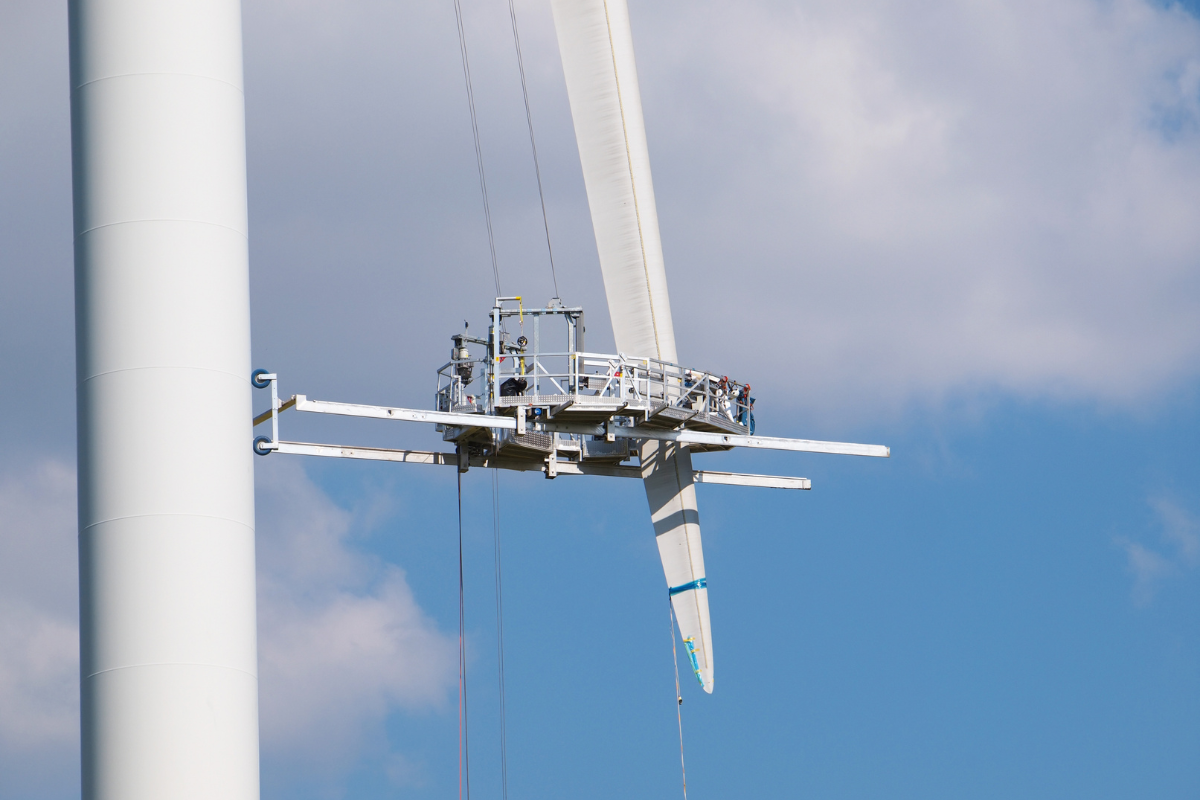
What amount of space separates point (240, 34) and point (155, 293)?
565 cm

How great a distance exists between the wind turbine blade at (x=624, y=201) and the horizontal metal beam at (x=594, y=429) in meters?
3.99

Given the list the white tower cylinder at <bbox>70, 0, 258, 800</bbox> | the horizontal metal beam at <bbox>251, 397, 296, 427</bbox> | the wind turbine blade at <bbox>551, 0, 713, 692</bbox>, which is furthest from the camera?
the wind turbine blade at <bbox>551, 0, 713, 692</bbox>

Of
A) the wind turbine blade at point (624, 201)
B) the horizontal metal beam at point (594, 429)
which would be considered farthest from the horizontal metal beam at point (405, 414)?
the wind turbine blade at point (624, 201)

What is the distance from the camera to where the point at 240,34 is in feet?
107

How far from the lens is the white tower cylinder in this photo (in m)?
28.5

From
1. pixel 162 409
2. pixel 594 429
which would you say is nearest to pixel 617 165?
pixel 594 429

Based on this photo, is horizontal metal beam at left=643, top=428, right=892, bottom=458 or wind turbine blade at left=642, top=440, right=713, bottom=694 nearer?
horizontal metal beam at left=643, top=428, right=892, bottom=458

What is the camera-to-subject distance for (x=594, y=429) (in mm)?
53312

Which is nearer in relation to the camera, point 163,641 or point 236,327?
point 163,641

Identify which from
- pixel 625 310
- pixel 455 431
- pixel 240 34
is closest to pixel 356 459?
pixel 455 431

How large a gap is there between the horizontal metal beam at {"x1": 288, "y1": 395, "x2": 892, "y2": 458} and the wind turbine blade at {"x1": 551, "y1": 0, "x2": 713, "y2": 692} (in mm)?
3988

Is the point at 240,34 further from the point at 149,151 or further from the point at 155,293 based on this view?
the point at 155,293

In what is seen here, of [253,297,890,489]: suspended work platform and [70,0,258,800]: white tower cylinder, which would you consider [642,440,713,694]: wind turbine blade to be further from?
[70,0,258,800]: white tower cylinder

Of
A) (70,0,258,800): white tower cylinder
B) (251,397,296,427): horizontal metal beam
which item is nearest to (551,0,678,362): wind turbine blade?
(251,397,296,427): horizontal metal beam
